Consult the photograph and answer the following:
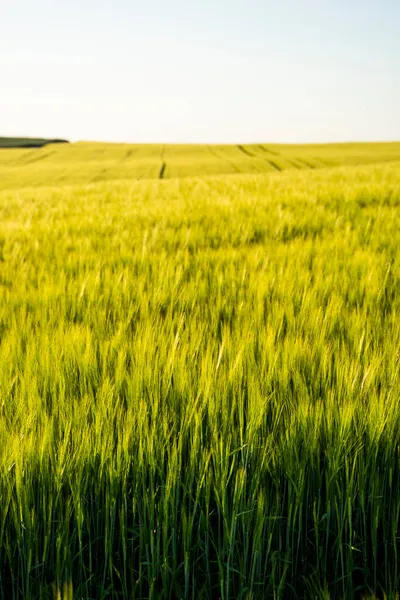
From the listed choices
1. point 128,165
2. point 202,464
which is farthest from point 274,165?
point 202,464

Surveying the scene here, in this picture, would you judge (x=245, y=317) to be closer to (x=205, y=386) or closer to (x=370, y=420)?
(x=205, y=386)

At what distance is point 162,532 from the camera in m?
0.87

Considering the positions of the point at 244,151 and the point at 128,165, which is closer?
the point at 128,165

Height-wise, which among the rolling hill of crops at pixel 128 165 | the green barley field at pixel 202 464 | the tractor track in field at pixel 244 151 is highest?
the tractor track in field at pixel 244 151

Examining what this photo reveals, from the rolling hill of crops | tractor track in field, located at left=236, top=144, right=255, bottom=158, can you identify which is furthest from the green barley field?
tractor track in field, located at left=236, top=144, right=255, bottom=158

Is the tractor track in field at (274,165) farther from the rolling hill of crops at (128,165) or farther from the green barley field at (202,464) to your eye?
the green barley field at (202,464)

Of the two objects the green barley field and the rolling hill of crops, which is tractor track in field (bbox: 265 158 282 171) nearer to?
the rolling hill of crops

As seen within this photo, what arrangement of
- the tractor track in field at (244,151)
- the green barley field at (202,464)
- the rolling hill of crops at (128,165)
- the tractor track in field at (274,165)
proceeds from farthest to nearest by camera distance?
the tractor track in field at (244,151) → the tractor track in field at (274,165) → the rolling hill of crops at (128,165) → the green barley field at (202,464)

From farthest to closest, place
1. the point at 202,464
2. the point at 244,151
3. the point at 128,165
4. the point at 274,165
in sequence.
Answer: the point at 244,151 → the point at 128,165 → the point at 274,165 → the point at 202,464

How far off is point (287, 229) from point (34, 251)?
1548 millimetres


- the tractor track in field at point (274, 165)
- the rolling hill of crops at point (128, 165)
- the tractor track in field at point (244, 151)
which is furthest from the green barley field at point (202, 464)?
the tractor track in field at point (244, 151)

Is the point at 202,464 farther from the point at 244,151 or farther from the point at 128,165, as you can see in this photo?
the point at 244,151

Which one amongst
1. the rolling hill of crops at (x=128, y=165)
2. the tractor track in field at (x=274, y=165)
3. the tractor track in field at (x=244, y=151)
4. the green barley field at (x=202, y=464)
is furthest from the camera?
the tractor track in field at (x=244, y=151)

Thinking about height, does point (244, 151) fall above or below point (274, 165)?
above
